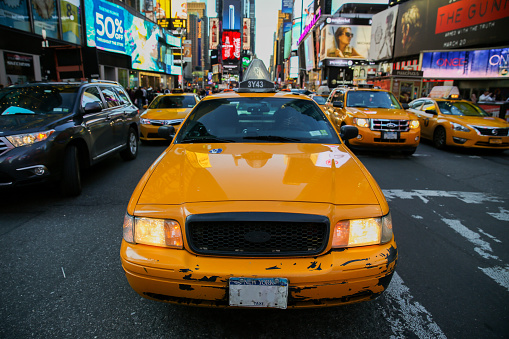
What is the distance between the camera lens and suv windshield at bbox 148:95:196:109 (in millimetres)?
11195

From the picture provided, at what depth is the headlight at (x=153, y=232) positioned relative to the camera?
2.10m

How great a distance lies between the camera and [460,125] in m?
9.39

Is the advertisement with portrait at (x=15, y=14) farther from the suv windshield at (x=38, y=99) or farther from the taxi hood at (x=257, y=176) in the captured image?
the taxi hood at (x=257, y=176)

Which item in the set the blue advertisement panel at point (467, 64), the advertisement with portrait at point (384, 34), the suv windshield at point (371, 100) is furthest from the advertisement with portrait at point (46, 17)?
the advertisement with portrait at point (384, 34)

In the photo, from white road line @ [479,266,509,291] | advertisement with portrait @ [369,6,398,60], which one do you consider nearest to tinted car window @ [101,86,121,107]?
white road line @ [479,266,509,291]

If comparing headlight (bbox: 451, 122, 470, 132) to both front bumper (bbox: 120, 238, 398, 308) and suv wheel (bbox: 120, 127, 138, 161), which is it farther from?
front bumper (bbox: 120, 238, 398, 308)

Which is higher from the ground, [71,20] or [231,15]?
[231,15]

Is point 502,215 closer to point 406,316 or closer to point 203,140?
point 406,316

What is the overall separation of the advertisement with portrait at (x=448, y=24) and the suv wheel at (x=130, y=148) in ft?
72.7

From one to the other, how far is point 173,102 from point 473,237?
379 inches

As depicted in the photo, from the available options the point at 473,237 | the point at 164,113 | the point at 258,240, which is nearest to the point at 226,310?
the point at 258,240

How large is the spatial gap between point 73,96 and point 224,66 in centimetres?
10184

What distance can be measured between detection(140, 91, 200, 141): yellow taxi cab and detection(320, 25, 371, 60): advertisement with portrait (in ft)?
176

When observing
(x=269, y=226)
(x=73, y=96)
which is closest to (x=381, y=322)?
(x=269, y=226)
